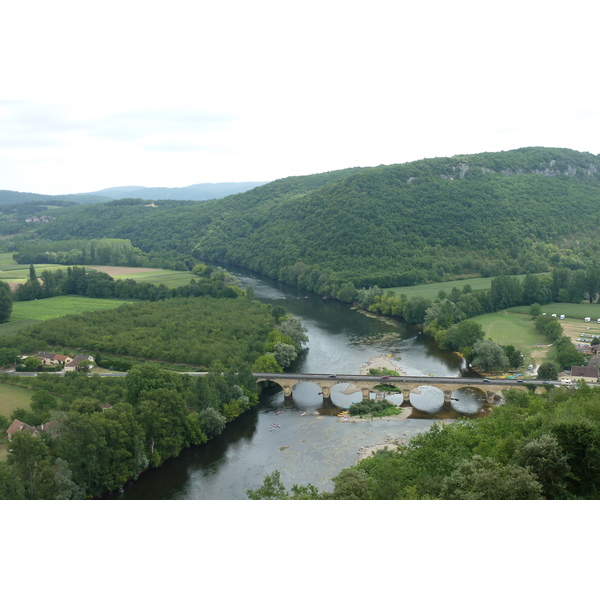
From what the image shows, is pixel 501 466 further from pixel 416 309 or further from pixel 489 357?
pixel 416 309

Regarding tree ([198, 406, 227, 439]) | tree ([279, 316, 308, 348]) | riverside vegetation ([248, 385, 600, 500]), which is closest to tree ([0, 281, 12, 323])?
tree ([279, 316, 308, 348])

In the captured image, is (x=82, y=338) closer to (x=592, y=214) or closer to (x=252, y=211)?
(x=252, y=211)

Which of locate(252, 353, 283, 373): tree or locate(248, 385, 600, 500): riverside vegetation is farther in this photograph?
locate(252, 353, 283, 373): tree

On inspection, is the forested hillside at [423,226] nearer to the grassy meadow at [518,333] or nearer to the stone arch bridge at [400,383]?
the grassy meadow at [518,333]

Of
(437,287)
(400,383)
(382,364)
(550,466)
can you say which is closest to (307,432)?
(400,383)

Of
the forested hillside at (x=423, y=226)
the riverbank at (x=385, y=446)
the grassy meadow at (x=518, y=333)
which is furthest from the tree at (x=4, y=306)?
the grassy meadow at (x=518, y=333)

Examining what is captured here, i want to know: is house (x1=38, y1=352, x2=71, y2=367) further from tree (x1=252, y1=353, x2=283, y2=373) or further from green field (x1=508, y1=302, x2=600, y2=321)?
green field (x1=508, y1=302, x2=600, y2=321)
